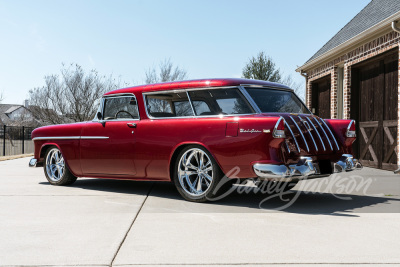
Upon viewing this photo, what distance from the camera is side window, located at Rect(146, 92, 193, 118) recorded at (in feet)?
21.4

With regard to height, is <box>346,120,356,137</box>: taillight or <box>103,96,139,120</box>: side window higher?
<box>103,96,139,120</box>: side window

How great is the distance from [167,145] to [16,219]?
2162 millimetres

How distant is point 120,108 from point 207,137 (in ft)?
6.45

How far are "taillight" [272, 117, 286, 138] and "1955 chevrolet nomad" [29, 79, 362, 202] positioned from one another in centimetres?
1

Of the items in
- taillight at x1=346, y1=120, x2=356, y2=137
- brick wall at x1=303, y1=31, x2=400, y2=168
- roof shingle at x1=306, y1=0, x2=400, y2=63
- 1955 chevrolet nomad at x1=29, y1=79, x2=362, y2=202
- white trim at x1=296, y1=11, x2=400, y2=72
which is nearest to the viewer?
1955 chevrolet nomad at x1=29, y1=79, x2=362, y2=202

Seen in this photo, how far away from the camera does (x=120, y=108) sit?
24.1 ft

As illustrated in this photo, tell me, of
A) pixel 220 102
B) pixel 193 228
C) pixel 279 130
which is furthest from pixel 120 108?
pixel 193 228

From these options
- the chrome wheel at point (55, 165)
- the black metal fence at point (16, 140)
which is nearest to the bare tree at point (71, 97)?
the black metal fence at point (16, 140)

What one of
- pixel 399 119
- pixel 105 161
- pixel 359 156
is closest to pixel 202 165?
pixel 105 161

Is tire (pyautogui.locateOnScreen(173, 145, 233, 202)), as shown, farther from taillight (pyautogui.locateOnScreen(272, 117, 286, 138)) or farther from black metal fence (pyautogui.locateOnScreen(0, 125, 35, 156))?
black metal fence (pyautogui.locateOnScreen(0, 125, 35, 156))

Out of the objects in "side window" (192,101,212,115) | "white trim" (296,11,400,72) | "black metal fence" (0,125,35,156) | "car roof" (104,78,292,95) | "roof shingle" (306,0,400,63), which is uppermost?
"roof shingle" (306,0,400,63)

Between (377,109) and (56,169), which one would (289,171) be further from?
(377,109)

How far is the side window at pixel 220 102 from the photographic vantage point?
6.01 m

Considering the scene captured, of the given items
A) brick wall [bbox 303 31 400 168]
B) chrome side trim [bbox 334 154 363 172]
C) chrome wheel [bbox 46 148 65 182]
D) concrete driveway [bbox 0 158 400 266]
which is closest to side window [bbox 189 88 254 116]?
concrete driveway [bbox 0 158 400 266]
